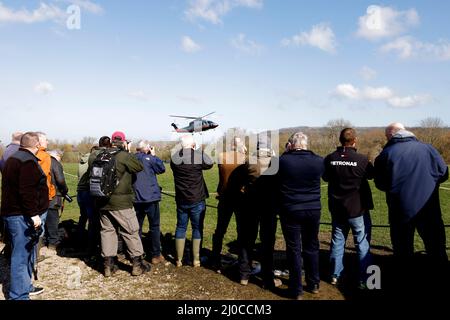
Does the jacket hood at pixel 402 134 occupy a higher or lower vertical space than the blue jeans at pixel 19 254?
higher

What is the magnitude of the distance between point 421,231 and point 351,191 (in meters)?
1.05

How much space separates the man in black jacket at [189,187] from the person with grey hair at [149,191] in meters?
0.40

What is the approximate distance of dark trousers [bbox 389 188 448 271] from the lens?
4637 mm

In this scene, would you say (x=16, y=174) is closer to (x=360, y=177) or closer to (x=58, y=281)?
(x=58, y=281)

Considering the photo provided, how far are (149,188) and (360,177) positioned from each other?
3288 millimetres

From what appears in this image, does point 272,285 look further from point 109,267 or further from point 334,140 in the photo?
point 334,140

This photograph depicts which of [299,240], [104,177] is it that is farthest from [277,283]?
[104,177]

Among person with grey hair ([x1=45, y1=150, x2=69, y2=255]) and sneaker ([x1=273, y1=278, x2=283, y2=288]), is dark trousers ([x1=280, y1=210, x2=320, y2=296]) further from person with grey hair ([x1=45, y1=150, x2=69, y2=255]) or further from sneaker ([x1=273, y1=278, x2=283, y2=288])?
person with grey hair ([x1=45, y1=150, x2=69, y2=255])

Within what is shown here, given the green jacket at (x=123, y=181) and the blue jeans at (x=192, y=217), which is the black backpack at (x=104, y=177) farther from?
the blue jeans at (x=192, y=217)

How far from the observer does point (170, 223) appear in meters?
9.66

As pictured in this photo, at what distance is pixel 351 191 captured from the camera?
4.85 metres

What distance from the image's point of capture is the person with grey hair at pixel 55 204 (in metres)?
6.45

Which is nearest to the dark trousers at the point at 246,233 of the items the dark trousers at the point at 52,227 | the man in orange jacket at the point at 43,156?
the man in orange jacket at the point at 43,156
